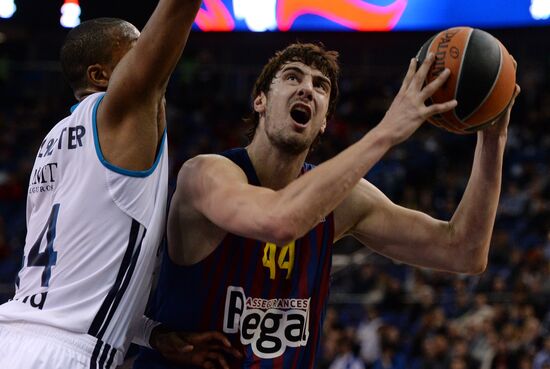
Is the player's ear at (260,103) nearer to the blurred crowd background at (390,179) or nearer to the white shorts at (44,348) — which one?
the white shorts at (44,348)

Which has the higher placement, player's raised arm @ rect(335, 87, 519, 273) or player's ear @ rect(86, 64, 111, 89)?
player's ear @ rect(86, 64, 111, 89)

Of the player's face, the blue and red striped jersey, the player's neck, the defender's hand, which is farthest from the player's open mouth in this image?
→ the defender's hand

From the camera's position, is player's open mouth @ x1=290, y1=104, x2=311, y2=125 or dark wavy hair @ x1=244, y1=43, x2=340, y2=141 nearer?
player's open mouth @ x1=290, y1=104, x2=311, y2=125

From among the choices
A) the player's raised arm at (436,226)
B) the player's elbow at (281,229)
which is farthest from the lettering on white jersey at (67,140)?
the player's raised arm at (436,226)

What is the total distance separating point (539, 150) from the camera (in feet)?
50.2

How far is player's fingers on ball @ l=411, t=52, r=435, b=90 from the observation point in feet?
10.6

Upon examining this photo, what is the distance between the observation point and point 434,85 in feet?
10.5

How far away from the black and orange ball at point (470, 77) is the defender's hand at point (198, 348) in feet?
3.98

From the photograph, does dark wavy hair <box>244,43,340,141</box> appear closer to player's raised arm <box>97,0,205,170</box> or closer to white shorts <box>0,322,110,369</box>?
player's raised arm <box>97,0,205,170</box>

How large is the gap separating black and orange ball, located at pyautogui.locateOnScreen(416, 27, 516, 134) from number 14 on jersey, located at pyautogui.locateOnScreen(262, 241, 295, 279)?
85cm

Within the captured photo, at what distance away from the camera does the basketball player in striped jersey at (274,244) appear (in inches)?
145

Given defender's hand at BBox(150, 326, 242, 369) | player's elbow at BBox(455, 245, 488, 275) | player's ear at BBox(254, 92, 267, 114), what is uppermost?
player's ear at BBox(254, 92, 267, 114)

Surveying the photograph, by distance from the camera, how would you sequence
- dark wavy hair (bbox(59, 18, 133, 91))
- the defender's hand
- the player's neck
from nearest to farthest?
dark wavy hair (bbox(59, 18, 133, 91))
the defender's hand
the player's neck

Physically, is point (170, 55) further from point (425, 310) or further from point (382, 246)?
point (425, 310)
